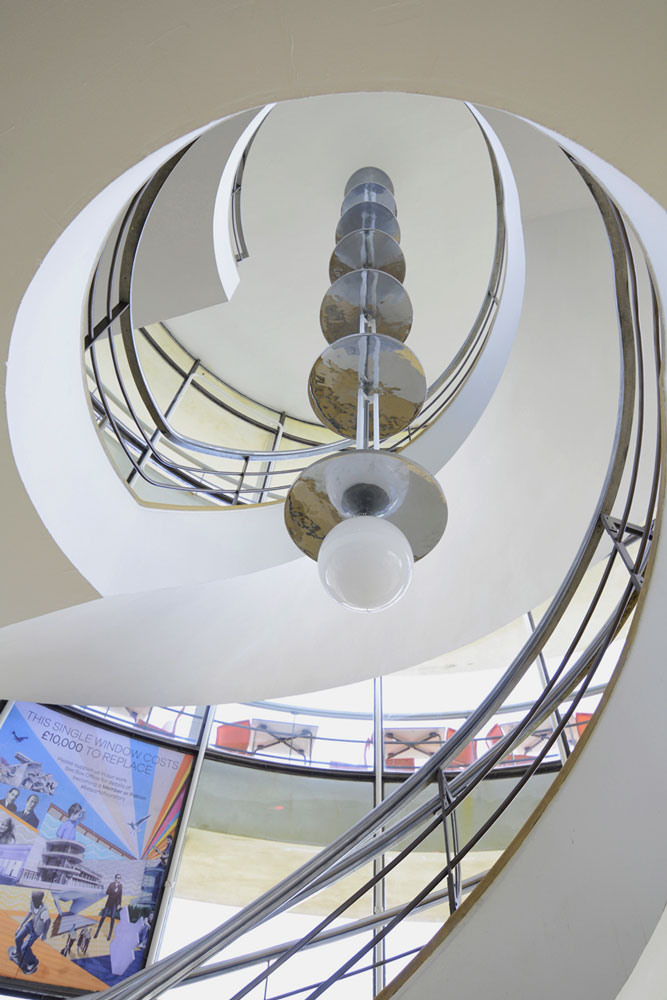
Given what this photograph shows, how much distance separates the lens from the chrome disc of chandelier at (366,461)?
70.9 inches

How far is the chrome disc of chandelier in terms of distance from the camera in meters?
1.80

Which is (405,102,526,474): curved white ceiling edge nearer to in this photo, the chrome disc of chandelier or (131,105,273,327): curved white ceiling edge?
the chrome disc of chandelier

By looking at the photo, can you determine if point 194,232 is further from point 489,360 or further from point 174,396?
point 174,396

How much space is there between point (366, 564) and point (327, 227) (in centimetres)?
522

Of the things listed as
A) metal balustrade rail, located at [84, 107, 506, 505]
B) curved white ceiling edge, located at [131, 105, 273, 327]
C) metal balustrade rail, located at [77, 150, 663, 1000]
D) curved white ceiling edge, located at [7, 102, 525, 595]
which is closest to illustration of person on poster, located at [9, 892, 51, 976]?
curved white ceiling edge, located at [7, 102, 525, 595]

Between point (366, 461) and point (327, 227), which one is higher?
point (327, 227)

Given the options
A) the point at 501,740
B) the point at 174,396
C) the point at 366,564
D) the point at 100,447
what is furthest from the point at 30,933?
the point at 174,396

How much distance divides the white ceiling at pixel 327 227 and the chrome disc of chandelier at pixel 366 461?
8.34ft

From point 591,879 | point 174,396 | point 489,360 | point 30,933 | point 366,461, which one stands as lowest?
point 591,879

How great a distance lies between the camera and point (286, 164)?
19.2 ft

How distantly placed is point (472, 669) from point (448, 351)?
3.29 m

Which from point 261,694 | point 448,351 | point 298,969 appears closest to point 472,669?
point 261,694

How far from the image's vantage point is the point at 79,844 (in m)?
4.31

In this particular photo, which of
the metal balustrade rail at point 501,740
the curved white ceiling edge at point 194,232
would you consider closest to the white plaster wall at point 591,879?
the metal balustrade rail at point 501,740
